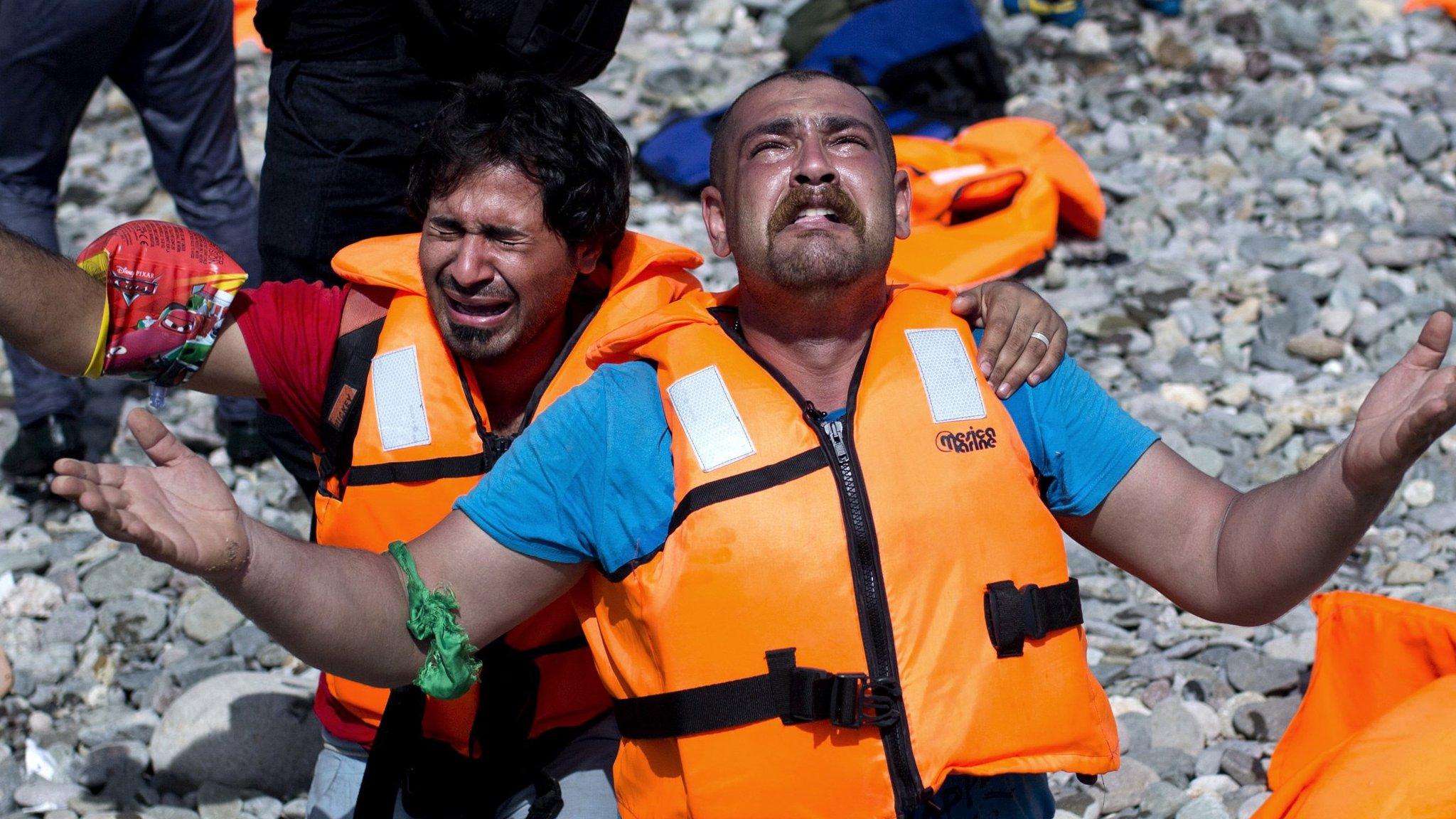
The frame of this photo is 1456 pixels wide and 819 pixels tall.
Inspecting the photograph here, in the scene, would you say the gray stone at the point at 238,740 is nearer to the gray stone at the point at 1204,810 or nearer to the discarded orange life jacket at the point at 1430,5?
the gray stone at the point at 1204,810

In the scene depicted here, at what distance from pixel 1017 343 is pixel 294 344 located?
167 cm

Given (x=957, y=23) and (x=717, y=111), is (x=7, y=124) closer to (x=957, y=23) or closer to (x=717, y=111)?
(x=717, y=111)

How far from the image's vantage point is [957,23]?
8062mm

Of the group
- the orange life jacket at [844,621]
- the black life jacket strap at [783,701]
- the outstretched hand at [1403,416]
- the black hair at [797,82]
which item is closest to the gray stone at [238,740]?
the orange life jacket at [844,621]

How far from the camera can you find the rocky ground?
4070mm

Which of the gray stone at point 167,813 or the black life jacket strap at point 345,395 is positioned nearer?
the black life jacket strap at point 345,395

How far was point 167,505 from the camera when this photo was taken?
7.72 ft

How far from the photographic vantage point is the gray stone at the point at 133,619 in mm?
4766

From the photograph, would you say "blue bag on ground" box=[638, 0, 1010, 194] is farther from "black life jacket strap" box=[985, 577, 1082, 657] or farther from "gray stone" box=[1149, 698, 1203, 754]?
"black life jacket strap" box=[985, 577, 1082, 657]

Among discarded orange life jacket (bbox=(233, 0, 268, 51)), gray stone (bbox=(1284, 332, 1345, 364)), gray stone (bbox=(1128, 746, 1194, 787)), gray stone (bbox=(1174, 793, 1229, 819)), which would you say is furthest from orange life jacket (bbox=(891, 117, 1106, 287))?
discarded orange life jacket (bbox=(233, 0, 268, 51))

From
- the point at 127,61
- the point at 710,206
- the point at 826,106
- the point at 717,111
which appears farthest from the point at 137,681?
the point at 717,111

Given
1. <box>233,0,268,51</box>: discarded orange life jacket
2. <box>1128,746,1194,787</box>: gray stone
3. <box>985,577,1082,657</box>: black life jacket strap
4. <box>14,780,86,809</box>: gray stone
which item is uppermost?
<box>985,577,1082,657</box>: black life jacket strap

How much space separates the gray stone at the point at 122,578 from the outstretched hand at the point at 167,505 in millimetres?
2798

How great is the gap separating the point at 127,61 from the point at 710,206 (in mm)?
3038
